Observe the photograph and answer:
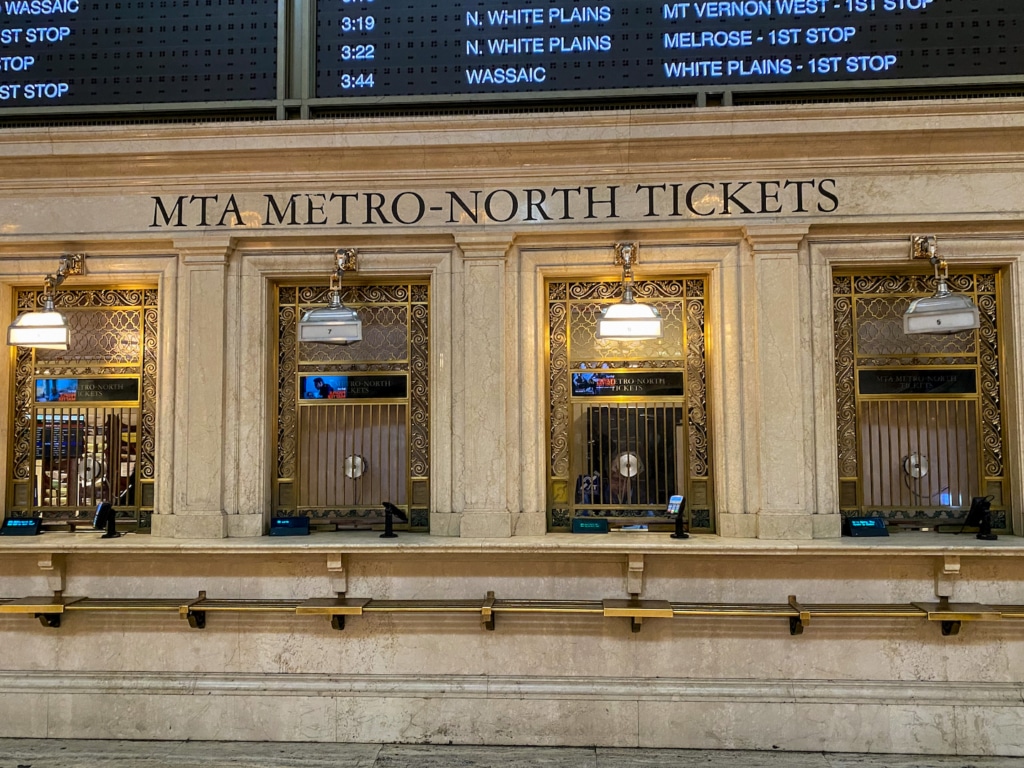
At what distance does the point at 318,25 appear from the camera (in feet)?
19.7

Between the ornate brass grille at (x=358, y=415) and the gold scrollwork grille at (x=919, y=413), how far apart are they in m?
3.22

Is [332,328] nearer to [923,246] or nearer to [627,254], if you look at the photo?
[627,254]

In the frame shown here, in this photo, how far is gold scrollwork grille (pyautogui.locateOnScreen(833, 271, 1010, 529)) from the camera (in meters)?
5.79

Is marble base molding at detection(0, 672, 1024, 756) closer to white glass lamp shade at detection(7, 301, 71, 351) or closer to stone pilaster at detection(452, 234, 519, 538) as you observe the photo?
stone pilaster at detection(452, 234, 519, 538)

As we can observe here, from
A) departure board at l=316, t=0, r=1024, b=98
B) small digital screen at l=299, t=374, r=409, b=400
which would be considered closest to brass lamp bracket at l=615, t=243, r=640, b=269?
departure board at l=316, t=0, r=1024, b=98

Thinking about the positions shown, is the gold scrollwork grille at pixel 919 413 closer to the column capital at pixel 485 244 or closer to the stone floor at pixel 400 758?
the stone floor at pixel 400 758

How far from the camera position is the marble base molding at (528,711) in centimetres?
531

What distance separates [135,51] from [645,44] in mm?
3949

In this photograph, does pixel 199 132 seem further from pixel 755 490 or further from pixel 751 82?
pixel 755 490

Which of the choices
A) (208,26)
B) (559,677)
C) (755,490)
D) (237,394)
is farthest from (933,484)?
(208,26)

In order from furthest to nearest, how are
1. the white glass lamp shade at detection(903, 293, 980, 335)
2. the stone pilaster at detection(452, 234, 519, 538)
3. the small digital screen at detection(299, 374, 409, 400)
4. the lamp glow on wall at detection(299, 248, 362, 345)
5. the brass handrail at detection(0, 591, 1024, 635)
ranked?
the small digital screen at detection(299, 374, 409, 400) < the stone pilaster at detection(452, 234, 519, 538) < the lamp glow on wall at detection(299, 248, 362, 345) < the brass handrail at detection(0, 591, 1024, 635) < the white glass lamp shade at detection(903, 293, 980, 335)

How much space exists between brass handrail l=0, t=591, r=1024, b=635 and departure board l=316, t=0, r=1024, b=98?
3775 mm

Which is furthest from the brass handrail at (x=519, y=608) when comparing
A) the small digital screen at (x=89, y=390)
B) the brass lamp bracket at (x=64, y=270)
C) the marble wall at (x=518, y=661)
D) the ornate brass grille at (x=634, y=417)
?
the brass lamp bracket at (x=64, y=270)

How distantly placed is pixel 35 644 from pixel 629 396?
187 inches
